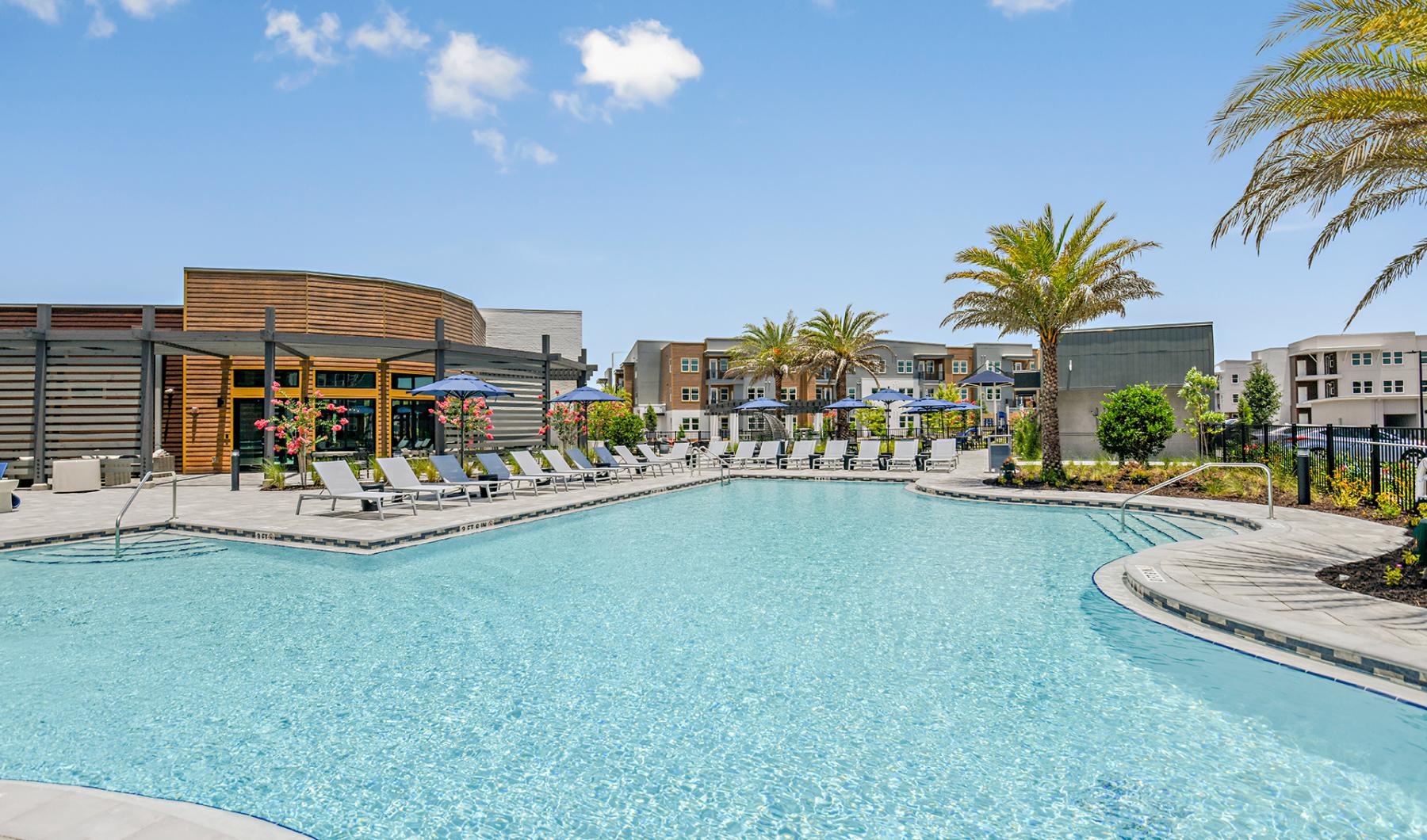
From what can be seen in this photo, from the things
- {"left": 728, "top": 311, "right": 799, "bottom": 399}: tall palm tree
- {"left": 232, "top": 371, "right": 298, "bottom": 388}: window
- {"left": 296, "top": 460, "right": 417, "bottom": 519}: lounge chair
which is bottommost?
{"left": 296, "top": 460, "right": 417, "bottom": 519}: lounge chair

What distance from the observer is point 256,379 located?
839 inches

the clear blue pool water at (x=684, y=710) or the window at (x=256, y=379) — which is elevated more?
the window at (x=256, y=379)

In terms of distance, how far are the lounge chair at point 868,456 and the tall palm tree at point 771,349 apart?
12.9m

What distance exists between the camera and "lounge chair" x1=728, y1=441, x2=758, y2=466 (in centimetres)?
2345

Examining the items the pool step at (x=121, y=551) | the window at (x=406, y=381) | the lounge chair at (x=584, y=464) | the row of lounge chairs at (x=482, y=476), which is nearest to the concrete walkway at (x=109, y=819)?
the pool step at (x=121, y=551)

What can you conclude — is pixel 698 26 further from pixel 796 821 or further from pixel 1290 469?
pixel 1290 469

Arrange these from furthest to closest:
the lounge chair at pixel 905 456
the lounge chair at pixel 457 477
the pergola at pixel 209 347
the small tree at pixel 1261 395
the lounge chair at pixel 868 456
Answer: the small tree at pixel 1261 395
the lounge chair at pixel 868 456
the lounge chair at pixel 905 456
the pergola at pixel 209 347
the lounge chair at pixel 457 477

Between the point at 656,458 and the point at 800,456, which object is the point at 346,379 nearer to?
the point at 656,458

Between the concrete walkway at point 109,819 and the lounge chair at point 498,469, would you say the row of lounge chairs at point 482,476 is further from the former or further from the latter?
the concrete walkway at point 109,819

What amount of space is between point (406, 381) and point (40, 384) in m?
8.63

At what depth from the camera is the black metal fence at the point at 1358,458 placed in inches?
411

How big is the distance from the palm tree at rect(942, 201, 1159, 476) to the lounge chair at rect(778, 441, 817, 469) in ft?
25.8

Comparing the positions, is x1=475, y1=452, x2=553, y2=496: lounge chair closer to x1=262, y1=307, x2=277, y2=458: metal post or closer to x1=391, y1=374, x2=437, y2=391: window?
x1=262, y1=307, x2=277, y2=458: metal post

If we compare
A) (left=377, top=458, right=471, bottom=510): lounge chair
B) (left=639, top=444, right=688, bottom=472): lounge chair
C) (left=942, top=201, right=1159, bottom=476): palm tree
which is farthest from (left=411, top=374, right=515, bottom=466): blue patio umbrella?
(left=942, top=201, right=1159, bottom=476): palm tree
